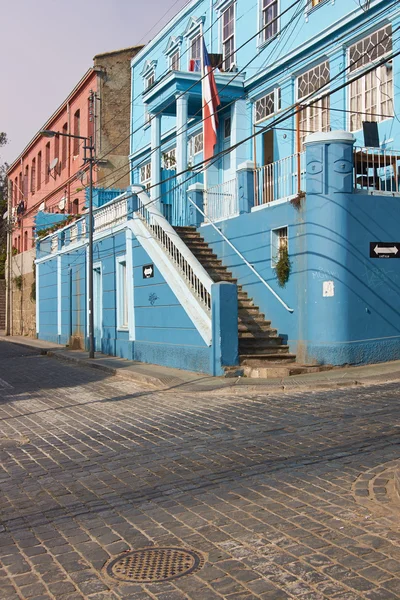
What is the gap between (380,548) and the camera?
14.5 feet

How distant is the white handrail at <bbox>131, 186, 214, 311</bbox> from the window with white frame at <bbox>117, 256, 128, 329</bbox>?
7.25ft

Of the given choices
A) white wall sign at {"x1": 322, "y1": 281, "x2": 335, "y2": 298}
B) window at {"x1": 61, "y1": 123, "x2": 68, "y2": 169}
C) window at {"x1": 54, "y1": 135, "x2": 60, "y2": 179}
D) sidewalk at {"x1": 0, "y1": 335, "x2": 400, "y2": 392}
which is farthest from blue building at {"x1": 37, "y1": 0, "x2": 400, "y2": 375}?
window at {"x1": 54, "y1": 135, "x2": 60, "y2": 179}

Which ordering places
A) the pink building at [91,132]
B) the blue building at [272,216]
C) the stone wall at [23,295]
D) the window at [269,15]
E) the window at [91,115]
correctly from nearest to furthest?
the blue building at [272,216] → the window at [269,15] → the pink building at [91,132] → the window at [91,115] → the stone wall at [23,295]

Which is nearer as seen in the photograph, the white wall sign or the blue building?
the white wall sign

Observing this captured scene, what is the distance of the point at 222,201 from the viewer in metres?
18.3

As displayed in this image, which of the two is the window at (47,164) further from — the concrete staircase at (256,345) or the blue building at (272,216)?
the concrete staircase at (256,345)

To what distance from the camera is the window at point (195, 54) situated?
877 inches

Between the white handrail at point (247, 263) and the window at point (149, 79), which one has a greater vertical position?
the window at point (149, 79)

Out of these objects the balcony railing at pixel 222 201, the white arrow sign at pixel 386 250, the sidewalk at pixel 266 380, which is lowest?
the sidewalk at pixel 266 380

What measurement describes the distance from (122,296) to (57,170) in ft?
60.8

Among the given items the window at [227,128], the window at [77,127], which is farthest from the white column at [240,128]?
the window at [77,127]

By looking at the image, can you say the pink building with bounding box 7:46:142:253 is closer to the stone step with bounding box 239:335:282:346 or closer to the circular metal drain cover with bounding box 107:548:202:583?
the stone step with bounding box 239:335:282:346

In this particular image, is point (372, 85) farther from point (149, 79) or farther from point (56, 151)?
point (56, 151)

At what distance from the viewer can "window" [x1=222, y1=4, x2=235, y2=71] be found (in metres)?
21.1
